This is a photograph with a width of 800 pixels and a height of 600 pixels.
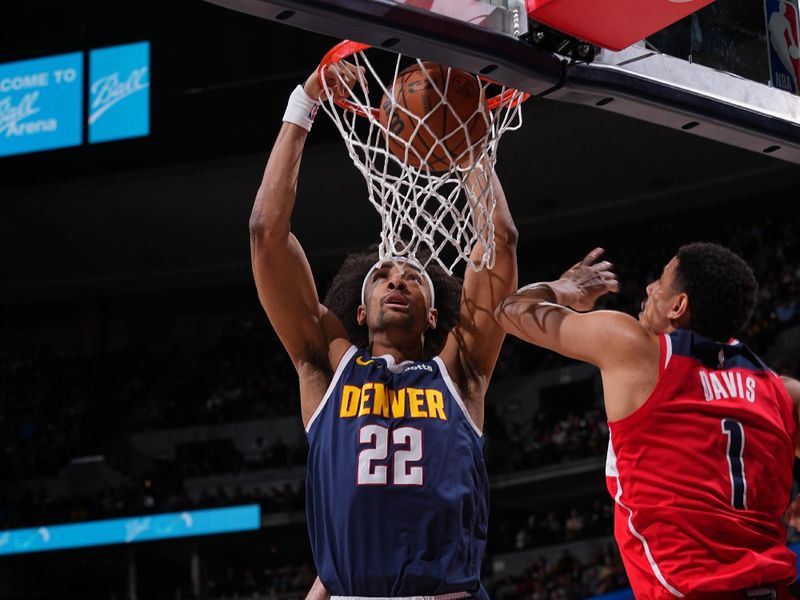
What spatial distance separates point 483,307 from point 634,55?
101cm

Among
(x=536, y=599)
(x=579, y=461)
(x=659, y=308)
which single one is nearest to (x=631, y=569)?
(x=659, y=308)

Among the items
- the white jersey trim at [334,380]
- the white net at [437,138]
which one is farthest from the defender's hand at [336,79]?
the white jersey trim at [334,380]

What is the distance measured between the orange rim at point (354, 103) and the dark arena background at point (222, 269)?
1017 centimetres

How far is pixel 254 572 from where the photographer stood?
17.8 m

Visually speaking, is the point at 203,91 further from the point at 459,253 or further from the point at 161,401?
the point at 459,253

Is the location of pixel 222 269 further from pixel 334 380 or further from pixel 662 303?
pixel 662 303

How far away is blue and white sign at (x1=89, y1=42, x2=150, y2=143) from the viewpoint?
1567cm

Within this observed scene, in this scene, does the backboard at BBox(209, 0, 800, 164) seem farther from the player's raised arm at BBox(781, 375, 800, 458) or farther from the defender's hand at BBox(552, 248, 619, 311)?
the player's raised arm at BBox(781, 375, 800, 458)

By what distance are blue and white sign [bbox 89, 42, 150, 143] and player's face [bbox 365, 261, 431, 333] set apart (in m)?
12.6

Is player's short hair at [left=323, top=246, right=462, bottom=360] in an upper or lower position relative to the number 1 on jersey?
upper

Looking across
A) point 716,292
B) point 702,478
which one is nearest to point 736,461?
point 702,478

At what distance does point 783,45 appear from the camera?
11.4 feet

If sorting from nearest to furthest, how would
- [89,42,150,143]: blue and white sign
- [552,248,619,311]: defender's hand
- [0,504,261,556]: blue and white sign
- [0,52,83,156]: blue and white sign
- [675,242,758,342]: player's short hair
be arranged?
[675,242,758,342]: player's short hair, [552,248,619,311]: defender's hand, [0,504,261,556]: blue and white sign, [89,42,150,143]: blue and white sign, [0,52,83,156]: blue and white sign

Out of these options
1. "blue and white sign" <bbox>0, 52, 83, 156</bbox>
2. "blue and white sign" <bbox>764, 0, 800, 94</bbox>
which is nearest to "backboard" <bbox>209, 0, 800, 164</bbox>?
"blue and white sign" <bbox>764, 0, 800, 94</bbox>
